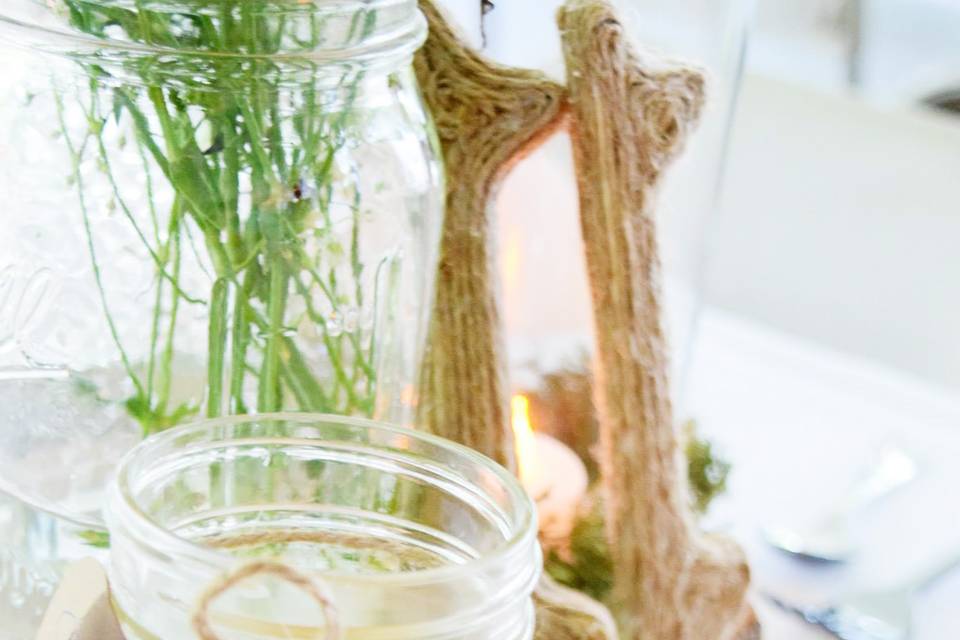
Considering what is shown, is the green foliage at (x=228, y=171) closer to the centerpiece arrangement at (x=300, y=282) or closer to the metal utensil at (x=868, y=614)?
the centerpiece arrangement at (x=300, y=282)

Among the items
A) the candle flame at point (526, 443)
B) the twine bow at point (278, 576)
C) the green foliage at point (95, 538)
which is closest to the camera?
the twine bow at point (278, 576)

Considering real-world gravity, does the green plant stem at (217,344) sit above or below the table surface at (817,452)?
above

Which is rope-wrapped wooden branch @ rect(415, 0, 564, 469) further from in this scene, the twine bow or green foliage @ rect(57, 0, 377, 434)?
the twine bow

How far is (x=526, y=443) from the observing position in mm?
Answer: 430

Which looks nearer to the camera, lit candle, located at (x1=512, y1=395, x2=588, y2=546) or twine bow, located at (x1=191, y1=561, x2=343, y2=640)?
twine bow, located at (x1=191, y1=561, x2=343, y2=640)

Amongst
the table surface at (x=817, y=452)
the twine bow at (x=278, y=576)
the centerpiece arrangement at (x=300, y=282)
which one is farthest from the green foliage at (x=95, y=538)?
the table surface at (x=817, y=452)

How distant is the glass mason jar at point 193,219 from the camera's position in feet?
0.90

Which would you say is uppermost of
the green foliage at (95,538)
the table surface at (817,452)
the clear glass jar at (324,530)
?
the clear glass jar at (324,530)

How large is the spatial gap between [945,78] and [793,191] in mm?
136

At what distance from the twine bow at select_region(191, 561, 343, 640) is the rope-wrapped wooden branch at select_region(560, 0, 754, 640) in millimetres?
178

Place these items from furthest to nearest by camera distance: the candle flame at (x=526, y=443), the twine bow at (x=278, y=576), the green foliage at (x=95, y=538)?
the candle flame at (x=526, y=443)
the green foliage at (x=95, y=538)
the twine bow at (x=278, y=576)

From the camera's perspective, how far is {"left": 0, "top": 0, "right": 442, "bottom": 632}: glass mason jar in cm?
27

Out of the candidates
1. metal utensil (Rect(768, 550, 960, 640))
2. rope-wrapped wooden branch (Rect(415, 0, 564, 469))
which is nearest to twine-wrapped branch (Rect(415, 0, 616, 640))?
rope-wrapped wooden branch (Rect(415, 0, 564, 469))

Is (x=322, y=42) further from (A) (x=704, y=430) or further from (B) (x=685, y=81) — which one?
(A) (x=704, y=430)
